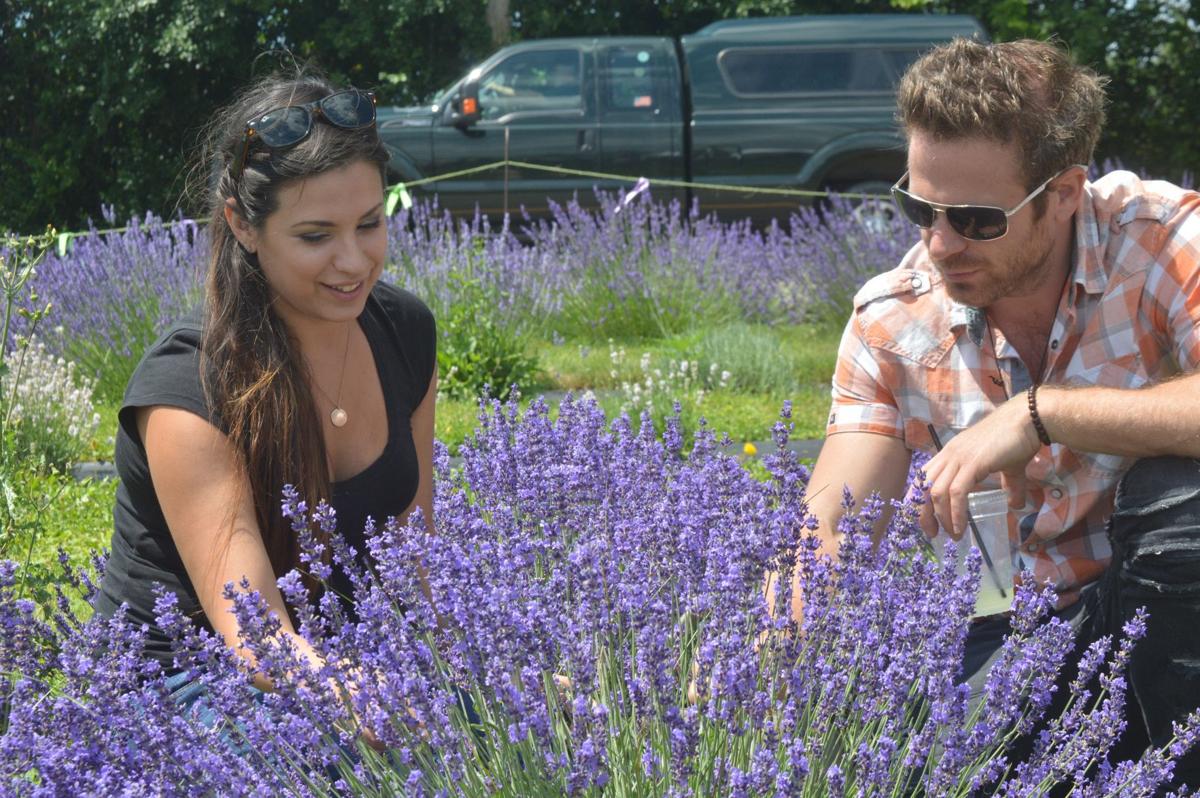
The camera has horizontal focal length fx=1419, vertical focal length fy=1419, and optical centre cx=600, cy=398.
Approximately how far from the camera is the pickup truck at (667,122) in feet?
39.9

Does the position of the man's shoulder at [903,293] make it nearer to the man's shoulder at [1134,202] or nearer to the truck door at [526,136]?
the man's shoulder at [1134,202]

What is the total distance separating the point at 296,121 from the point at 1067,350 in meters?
1.51

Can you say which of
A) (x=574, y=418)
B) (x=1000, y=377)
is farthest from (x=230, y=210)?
(x=1000, y=377)

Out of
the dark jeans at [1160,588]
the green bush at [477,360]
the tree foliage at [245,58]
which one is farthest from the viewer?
the tree foliage at [245,58]

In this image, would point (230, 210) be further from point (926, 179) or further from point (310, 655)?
point (926, 179)

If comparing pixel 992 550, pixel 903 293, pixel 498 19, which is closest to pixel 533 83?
pixel 498 19

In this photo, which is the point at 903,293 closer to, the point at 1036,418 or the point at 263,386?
the point at 1036,418

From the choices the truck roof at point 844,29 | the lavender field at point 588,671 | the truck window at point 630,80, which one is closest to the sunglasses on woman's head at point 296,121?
the lavender field at point 588,671

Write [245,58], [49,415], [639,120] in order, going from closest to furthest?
[49,415]
[639,120]
[245,58]

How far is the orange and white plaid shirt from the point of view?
2641mm

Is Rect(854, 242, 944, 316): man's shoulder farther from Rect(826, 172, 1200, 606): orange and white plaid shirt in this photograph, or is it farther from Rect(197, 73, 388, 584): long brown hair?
Rect(197, 73, 388, 584): long brown hair

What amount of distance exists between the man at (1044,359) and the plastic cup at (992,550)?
0.05m

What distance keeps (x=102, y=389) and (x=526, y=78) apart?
6.56 meters

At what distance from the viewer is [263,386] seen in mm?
2510
